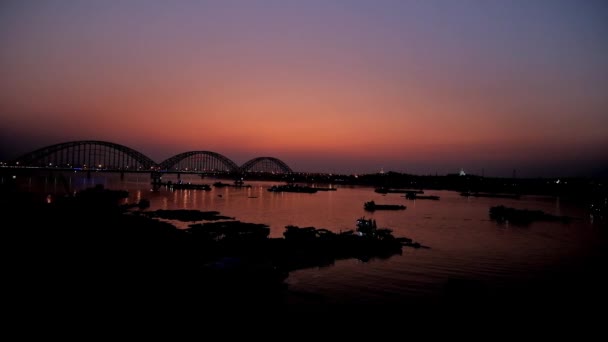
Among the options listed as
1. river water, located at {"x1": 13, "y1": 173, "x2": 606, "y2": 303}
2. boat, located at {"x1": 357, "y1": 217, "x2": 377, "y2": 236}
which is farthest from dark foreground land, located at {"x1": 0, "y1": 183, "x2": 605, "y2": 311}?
boat, located at {"x1": 357, "y1": 217, "x2": 377, "y2": 236}

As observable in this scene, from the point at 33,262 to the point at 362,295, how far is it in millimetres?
14850

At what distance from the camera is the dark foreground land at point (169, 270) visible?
1611 cm

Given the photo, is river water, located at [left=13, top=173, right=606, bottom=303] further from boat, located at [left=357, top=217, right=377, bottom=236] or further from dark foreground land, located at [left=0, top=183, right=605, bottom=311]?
boat, located at [left=357, top=217, right=377, bottom=236]

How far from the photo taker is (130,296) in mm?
16000

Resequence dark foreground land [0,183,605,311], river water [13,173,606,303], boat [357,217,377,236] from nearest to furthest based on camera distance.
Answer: dark foreground land [0,183,605,311] < river water [13,173,606,303] < boat [357,217,377,236]

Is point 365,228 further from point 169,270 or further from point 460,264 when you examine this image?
point 169,270

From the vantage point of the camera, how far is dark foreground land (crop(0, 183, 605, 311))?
1611 centimetres

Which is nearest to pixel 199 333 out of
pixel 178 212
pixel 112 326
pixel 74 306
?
pixel 112 326

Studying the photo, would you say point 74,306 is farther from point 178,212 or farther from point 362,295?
point 178,212

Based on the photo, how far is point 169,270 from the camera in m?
19.5

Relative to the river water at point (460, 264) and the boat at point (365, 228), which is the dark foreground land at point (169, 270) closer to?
the river water at point (460, 264)

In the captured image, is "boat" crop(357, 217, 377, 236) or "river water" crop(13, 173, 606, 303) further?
"boat" crop(357, 217, 377, 236)

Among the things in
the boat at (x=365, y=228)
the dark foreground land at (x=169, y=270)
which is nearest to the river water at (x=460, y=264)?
the dark foreground land at (x=169, y=270)

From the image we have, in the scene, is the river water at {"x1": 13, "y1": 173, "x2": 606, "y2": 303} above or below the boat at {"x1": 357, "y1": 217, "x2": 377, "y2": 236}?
below
